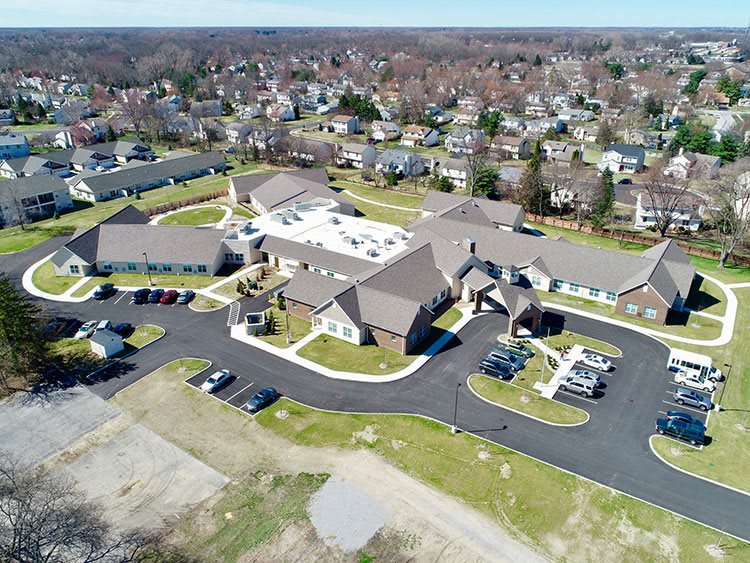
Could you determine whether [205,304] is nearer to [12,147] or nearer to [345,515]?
[345,515]

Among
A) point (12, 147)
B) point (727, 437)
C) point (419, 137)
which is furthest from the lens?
point (419, 137)

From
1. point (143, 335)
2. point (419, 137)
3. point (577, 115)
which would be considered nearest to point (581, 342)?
point (143, 335)

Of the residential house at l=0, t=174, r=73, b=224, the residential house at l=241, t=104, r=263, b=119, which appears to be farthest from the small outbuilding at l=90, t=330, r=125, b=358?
the residential house at l=241, t=104, r=263, b=119

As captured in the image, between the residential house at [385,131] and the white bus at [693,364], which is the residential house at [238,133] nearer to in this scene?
the residential house at [385,131]

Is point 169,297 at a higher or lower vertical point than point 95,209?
higher

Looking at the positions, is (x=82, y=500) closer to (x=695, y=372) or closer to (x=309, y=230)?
(x=309, y=230)

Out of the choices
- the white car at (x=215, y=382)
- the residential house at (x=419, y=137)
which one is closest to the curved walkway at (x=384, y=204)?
the residential house at (x=419, y=137)
